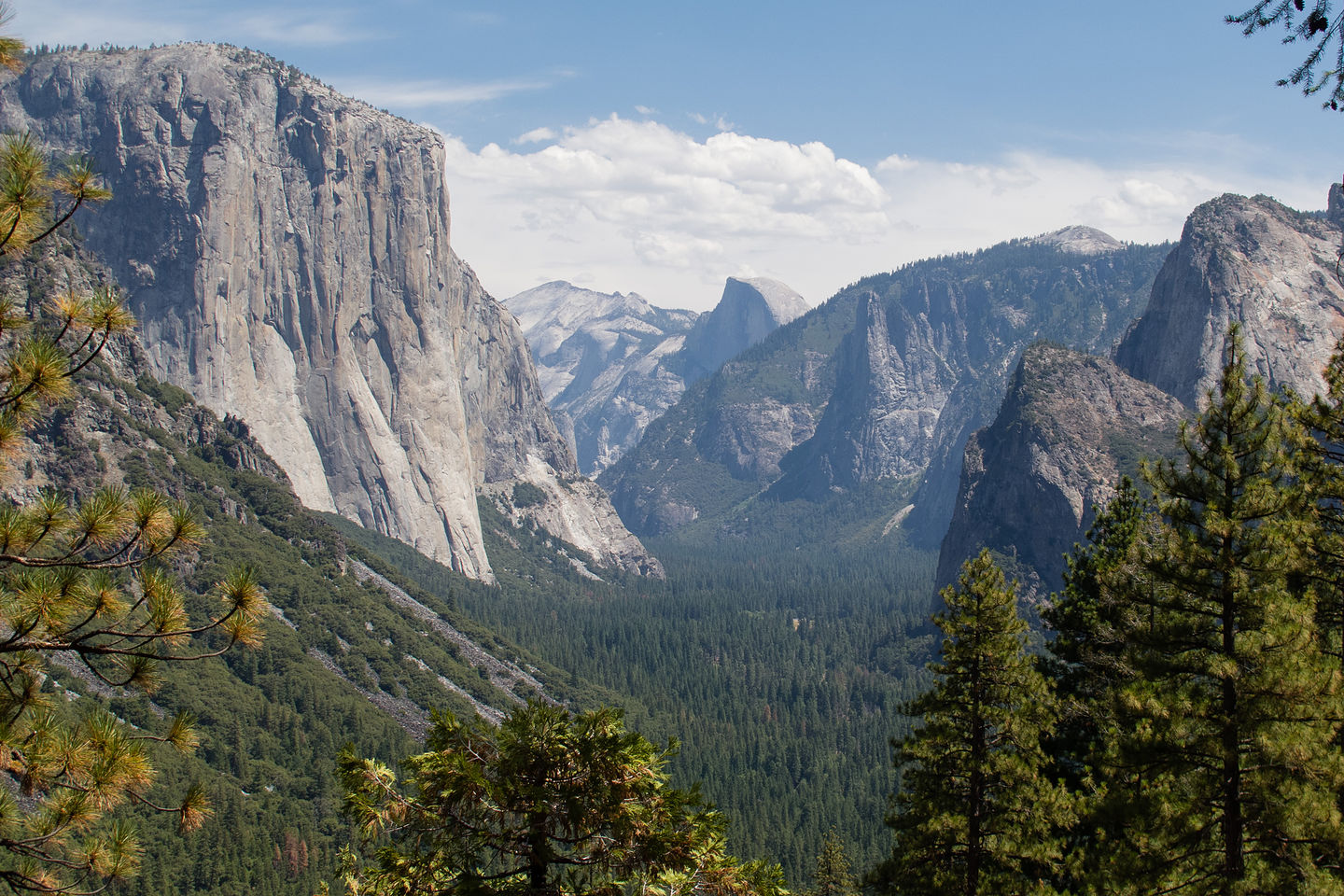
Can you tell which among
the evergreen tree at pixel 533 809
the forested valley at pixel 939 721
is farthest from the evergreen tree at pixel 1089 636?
the evergreen tree at pixel 533 809

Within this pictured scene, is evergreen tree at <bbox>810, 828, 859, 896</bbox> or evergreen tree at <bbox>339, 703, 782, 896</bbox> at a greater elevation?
evergreen tree at <bbox>339, 703, 782, 896</bbox>

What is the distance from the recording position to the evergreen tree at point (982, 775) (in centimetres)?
2581

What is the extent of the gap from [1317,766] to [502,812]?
1577 cm

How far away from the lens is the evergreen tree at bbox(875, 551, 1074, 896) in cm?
2581

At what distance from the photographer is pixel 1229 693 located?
20578mm

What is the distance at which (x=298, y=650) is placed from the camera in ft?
474

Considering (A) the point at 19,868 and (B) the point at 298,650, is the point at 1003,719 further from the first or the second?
(B) the point at 298,650

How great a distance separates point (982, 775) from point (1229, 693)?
25.5 feet

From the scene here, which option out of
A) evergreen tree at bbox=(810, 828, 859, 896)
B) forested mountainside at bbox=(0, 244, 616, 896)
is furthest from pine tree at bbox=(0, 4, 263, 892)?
forested mountainside at bbox=(0, 244, 616, 896)

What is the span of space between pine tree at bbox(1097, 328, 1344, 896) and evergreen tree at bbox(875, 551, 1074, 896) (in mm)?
3147

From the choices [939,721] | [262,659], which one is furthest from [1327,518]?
[262,659]

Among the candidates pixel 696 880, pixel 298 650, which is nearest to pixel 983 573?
pixel 696 880

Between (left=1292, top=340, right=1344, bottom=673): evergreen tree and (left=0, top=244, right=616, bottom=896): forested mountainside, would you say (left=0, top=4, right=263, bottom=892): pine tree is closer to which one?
(left=1292, top=340, right=1344, bottom=673): evergreen tree

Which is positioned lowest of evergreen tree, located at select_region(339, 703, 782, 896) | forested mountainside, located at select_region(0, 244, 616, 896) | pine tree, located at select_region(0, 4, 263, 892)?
forested mountainside, located at select_region(0, 244, 616, 896)
